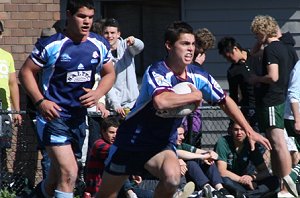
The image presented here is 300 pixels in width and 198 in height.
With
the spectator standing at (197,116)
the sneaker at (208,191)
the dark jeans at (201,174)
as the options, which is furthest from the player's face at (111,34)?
the sneaker at (208,191)

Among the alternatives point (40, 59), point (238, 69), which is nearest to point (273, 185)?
point (238, 69)

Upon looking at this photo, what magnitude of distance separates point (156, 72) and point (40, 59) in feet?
4.12

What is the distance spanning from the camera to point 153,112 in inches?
323

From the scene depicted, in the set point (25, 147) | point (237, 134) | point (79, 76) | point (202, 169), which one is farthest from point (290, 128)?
point (79, 76)

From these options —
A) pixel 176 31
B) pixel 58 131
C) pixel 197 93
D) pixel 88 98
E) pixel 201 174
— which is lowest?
pixel 201 174

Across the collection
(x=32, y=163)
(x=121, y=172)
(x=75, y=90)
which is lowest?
(x=32, y=163)

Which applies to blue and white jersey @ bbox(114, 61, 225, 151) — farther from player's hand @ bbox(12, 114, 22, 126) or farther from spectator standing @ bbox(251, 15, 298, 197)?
player's hand @ bbox(12, 114, 22, 126)

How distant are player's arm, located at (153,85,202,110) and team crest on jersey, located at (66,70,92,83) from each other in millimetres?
1203

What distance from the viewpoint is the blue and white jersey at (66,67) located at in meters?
8.81

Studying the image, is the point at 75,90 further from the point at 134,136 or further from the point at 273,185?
the point at 273,185

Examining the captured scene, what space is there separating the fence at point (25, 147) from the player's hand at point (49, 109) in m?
2.59

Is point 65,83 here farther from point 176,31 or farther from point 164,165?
point 164,165

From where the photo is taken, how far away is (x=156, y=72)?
8.20 m

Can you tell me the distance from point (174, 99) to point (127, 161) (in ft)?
2.61
